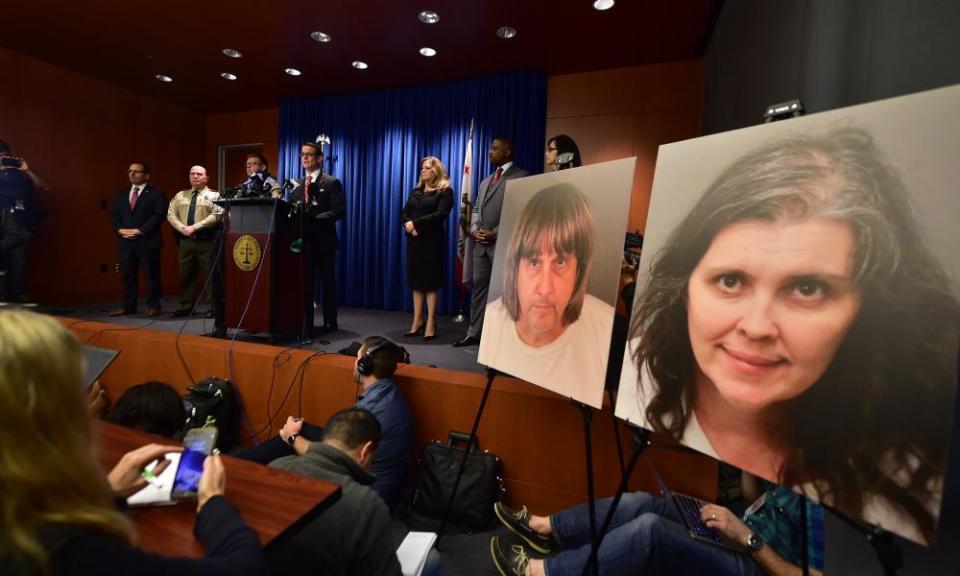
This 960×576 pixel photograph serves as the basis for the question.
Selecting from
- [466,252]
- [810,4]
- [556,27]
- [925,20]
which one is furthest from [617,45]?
[925,20]

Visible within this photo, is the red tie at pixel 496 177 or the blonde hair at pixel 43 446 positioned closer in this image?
the blonde hair at pixel 43 446

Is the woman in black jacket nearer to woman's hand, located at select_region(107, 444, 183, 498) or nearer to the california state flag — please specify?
the california state flag

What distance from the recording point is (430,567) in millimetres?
1315

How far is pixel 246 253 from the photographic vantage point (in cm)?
284

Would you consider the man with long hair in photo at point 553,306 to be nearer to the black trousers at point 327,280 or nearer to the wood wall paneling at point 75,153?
the black trousers at point 327,280

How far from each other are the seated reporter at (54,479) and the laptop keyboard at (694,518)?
1.12 metres

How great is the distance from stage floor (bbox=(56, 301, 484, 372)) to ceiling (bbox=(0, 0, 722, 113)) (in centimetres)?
252

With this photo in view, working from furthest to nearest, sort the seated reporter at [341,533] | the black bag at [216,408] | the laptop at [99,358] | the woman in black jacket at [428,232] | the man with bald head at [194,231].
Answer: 1. the man with bald head at [194,231]
2. the woman in black jacket at [428,232]
3. the black bag at [216,408]
4. the laptop at [99,358]
5. the seated reporter at [341,533]

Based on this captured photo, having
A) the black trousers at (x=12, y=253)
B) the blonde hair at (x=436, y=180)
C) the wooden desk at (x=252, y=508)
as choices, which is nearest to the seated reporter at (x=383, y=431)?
the wooden desk at (x=252, y=508)

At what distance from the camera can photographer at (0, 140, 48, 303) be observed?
13.1 ft

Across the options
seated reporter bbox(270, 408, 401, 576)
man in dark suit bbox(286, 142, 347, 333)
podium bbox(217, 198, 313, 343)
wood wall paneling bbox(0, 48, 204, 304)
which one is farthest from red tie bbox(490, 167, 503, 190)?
wood wall paneling bbox(0, 48, 204, 304)

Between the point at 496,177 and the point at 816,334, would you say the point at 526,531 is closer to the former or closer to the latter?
the point at 816,334

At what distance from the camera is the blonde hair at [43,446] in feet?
1.72

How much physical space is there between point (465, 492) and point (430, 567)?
21.2 inches
